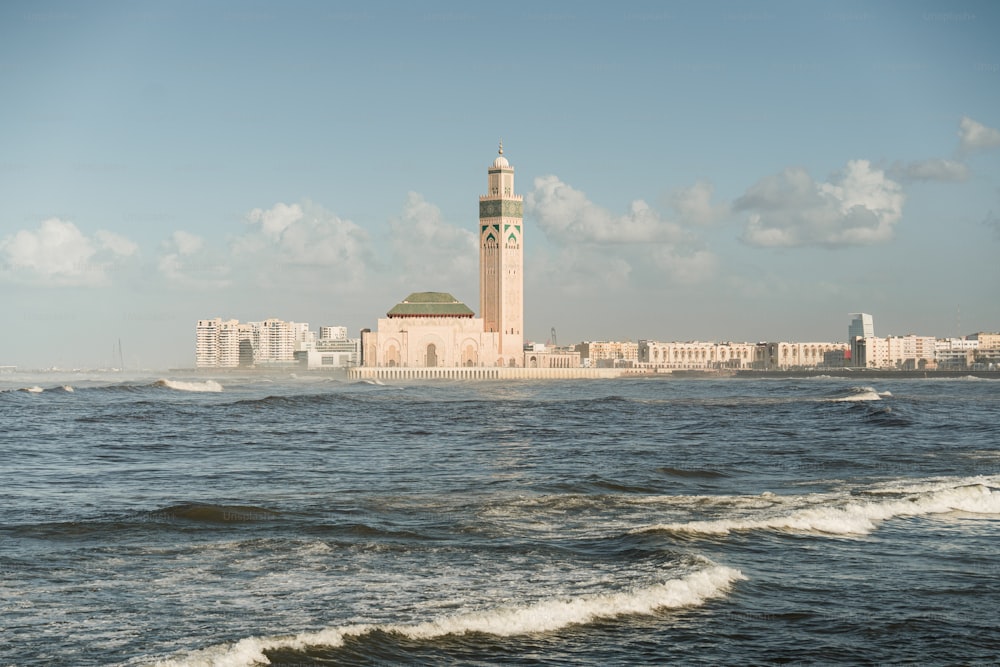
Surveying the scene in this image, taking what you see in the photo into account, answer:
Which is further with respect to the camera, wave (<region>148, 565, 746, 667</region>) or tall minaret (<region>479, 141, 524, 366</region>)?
tall minaret (<region>479, 141, 524, 366</region>)

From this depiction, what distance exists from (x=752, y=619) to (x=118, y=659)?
568cm

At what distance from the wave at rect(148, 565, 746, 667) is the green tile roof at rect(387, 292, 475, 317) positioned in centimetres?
12546

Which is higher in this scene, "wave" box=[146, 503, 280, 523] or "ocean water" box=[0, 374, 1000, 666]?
"wave" box=[146, 503, 280, 523]

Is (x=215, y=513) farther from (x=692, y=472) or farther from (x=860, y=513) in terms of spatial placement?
(x=692, y=472)

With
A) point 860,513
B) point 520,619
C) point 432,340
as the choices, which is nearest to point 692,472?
point 860,513

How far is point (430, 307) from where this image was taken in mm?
138000

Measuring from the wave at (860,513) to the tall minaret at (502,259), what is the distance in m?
115

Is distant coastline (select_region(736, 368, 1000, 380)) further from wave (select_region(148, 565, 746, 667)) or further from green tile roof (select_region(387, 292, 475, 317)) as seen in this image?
wave (select_region(148, 565, 746, 667))

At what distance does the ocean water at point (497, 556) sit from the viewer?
926cm

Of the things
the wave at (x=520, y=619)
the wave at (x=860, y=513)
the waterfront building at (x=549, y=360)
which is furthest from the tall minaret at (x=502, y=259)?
the wave at (x=520, y=619)

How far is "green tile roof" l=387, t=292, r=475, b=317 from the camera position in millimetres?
137000

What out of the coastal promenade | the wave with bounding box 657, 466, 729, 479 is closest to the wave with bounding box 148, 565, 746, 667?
the wave with bounding box 657, 466, 729, 479

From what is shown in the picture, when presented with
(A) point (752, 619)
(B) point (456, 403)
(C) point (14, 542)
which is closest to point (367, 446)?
(C) point (14, 542)

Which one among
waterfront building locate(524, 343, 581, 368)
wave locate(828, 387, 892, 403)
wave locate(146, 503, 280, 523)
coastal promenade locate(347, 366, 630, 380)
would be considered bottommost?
wave locate(828, 387, 892, 403)
